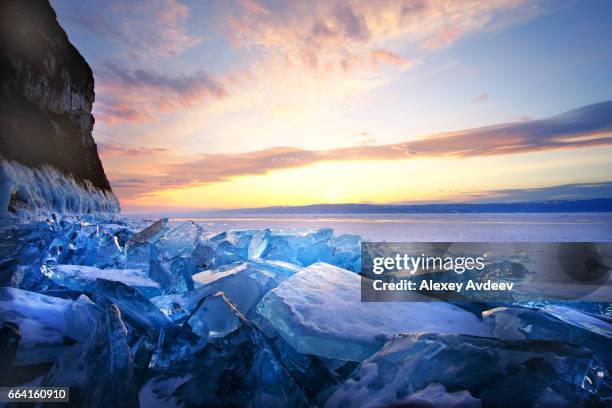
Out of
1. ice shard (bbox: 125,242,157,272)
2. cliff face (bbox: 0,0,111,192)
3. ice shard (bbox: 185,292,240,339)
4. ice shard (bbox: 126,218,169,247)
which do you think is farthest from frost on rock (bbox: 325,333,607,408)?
cliff face (bbox: 0,0,111,192)

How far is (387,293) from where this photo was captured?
2.06 metres

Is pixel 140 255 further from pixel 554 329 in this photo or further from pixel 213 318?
pixel 554 329

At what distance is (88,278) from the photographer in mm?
2020

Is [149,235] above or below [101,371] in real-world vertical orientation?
above

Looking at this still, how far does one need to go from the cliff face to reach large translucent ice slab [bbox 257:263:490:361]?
16602 mm

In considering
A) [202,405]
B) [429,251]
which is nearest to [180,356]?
[202,405]

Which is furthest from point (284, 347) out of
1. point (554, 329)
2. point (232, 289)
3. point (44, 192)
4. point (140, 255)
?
point (44, 192)

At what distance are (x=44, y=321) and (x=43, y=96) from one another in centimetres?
2217

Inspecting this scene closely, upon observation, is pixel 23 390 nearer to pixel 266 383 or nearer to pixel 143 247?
pixel 266 383

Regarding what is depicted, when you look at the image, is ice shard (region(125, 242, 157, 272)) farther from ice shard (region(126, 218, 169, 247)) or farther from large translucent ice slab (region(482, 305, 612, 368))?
large translucent ice slab (region(482, 305, 612, 368))

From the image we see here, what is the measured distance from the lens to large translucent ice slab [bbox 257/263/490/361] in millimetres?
1423

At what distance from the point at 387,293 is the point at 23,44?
2166 centimetres

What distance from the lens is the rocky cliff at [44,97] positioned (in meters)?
14.1

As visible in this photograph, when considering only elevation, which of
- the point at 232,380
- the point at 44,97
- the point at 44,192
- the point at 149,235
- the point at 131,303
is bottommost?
the point at 232,380
